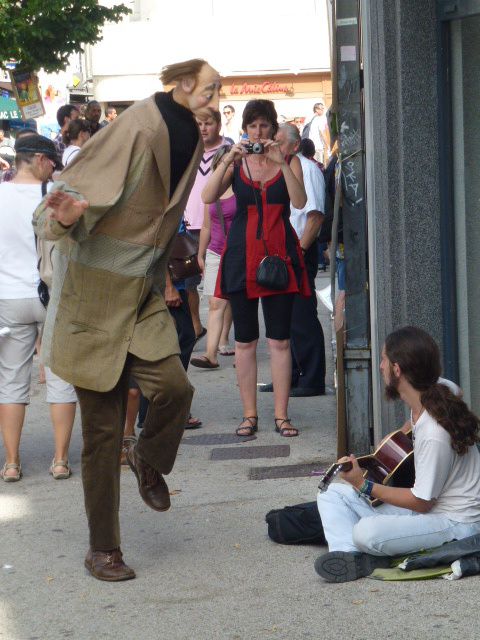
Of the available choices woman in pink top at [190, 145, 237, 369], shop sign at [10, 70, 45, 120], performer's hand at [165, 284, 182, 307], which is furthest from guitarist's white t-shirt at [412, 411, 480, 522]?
shop sign at [10, 70, 45, 120]

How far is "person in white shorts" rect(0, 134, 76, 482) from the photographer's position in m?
6.59

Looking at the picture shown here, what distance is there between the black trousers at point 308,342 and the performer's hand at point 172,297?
149 centimetres

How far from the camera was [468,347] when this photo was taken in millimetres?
6344

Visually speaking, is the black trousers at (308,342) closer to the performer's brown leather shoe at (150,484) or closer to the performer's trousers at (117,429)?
the performer's brown leather shoe at (150,484)

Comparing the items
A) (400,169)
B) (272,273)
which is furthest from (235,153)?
(400,169)

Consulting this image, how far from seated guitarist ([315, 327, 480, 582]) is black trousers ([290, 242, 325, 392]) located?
3.78 metres

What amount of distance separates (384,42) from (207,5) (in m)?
31.7

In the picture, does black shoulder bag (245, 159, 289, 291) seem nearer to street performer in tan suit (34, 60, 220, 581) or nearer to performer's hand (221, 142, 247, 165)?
performer's hand (221, 142, 247, 165)

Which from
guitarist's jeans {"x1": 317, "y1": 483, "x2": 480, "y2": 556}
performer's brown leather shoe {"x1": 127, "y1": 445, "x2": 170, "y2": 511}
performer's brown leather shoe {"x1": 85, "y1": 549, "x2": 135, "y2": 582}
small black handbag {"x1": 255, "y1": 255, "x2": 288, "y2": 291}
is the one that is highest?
small black handbag {"x1": 255, "y1": 255, "x2": 288, "y2": 291}

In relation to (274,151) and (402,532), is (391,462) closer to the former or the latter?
(402,532)

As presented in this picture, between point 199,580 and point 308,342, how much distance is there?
393 centimetres

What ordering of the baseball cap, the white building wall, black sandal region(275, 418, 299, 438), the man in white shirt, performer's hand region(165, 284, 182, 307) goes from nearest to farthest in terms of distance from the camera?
1. the baseball cap
2. performer's hand region(165, 284, 182, 307)
3. black sandal region(275, 418, 299, 438)
4. the man in white shirt
5. the white building wall

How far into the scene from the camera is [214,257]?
9688 millimetres

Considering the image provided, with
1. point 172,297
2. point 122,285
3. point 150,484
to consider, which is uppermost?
point 122,285
